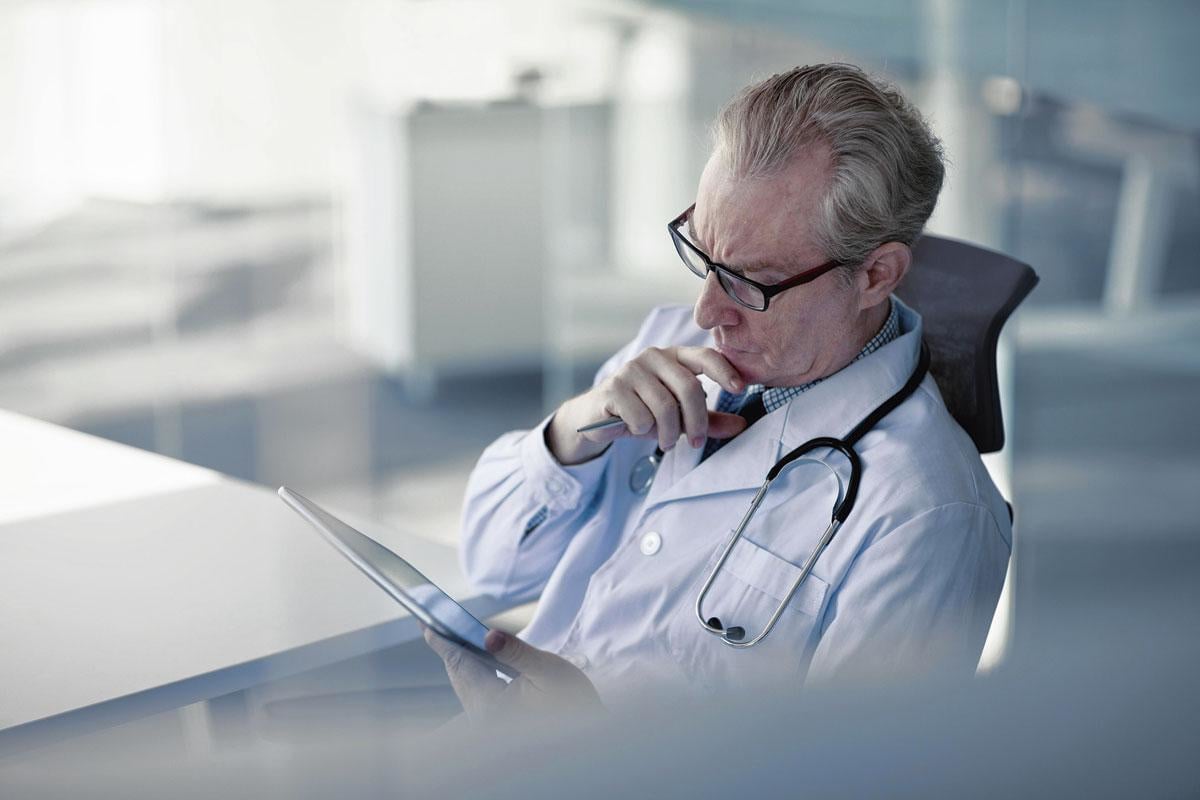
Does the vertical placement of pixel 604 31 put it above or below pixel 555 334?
above

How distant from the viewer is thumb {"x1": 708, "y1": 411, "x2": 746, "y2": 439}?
4.45 feet

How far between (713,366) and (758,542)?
6.8 inches

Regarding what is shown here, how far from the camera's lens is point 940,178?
4.14 ft

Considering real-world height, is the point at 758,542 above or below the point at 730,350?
below

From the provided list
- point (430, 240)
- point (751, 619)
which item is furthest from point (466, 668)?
point (430, 240)

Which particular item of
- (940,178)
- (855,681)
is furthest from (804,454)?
(855,681)

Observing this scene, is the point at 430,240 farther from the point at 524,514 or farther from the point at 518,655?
the point at 518,655

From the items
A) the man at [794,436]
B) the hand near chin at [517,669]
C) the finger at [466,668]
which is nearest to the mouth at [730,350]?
the man at [794,436]

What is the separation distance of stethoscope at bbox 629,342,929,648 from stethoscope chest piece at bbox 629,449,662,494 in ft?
0.56

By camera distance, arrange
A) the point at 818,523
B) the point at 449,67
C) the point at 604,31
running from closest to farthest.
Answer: the point at 818,523 → the point at 604,31 → the point at 449,67

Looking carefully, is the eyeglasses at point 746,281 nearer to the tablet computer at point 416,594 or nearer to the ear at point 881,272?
the ear at point 881,272

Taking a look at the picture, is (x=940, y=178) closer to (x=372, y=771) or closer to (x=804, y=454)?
(x=804, y=454)

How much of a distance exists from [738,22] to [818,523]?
263 centimetres

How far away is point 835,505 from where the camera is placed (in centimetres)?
122
